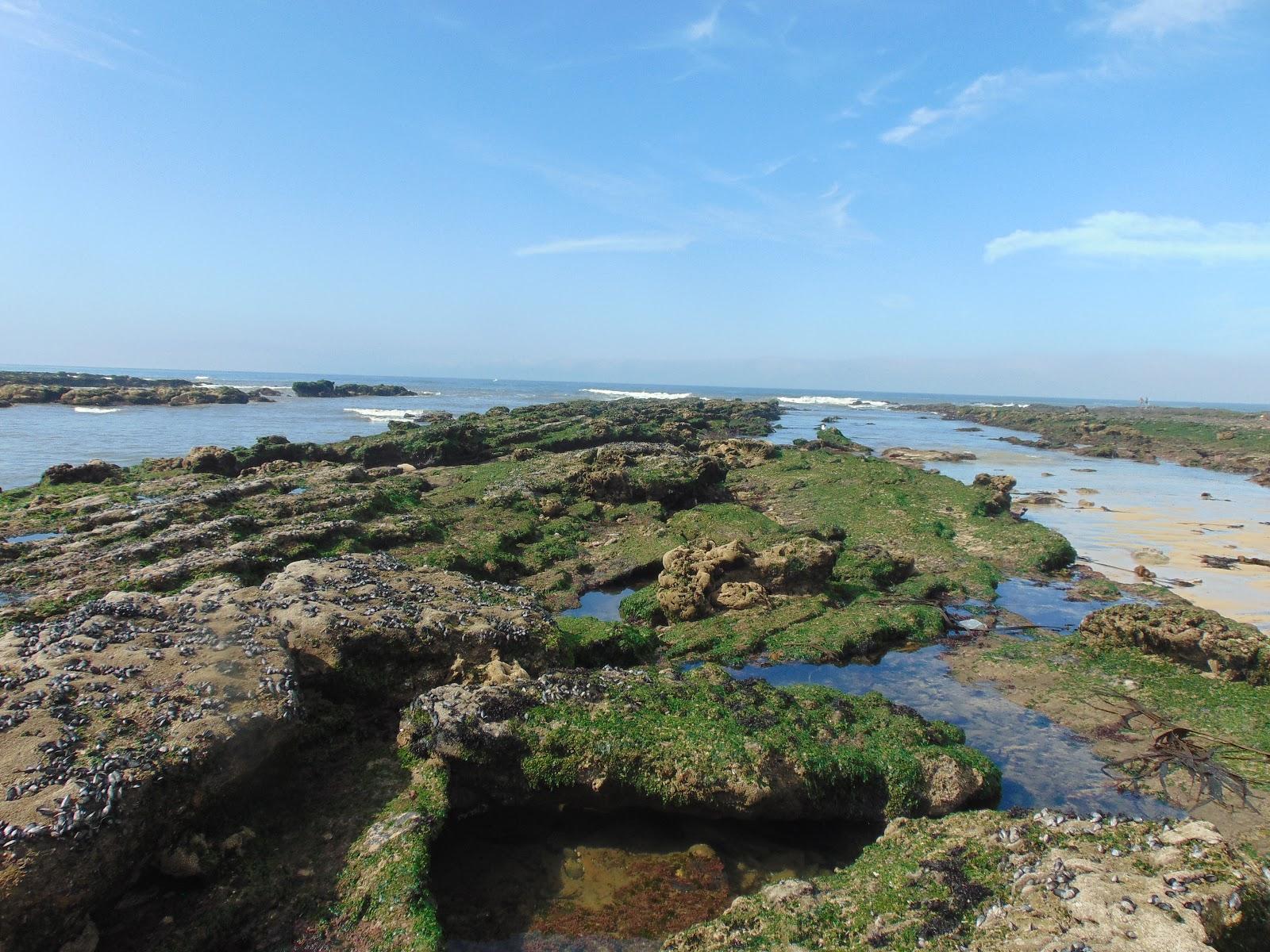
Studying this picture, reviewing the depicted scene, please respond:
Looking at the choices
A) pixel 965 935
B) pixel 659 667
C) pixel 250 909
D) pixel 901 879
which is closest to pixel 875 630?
pixel 659 667

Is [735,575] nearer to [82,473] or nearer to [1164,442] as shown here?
[82,473]

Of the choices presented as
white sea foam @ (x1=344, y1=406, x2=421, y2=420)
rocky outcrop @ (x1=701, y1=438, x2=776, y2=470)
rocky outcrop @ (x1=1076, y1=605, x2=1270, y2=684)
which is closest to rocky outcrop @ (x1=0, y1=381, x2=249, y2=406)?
white sea foam @ (x1=344, y1=406, x2=421, y2=420)

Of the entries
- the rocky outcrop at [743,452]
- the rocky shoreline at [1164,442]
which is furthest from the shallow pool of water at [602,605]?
the rocky shoreline at [1164,442]

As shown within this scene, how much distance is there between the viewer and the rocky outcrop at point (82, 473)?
23.2m

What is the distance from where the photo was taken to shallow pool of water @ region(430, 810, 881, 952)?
21.9 ft

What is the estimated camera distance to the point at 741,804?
802cm

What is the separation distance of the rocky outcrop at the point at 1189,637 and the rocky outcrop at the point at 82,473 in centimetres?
3121

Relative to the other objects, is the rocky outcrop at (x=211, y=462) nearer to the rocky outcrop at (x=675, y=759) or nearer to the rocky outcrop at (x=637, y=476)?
the rocky outcrop at (x=637, y=476)

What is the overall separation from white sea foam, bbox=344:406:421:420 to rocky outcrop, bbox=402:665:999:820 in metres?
56.4

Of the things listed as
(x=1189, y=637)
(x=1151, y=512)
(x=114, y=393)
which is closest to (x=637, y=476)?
(x=1189, y=637)

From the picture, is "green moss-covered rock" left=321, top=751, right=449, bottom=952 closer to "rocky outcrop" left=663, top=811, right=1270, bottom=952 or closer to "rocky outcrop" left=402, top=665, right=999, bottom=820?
"rocky outcrop" left=402, top=665, right=999, bottom=820

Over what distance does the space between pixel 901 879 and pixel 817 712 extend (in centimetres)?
322

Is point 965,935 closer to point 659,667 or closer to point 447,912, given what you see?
point 447,912

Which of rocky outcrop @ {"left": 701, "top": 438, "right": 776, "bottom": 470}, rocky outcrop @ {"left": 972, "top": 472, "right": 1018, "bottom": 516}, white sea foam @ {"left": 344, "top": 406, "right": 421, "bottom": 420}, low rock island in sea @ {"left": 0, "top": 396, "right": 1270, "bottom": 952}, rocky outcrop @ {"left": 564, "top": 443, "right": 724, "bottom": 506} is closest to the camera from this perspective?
low rock island in sea @ {"left": 0, "top": 396, "right": 1270, "bottom": 952}
